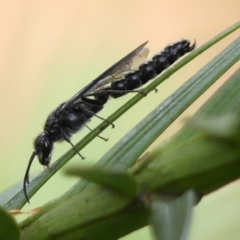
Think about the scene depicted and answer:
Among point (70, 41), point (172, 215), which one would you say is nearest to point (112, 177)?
point (172, 215)

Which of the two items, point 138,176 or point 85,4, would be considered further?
point 85,4

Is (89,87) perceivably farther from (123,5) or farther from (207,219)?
(123,5)

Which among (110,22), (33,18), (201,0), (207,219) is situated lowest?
(207,219)

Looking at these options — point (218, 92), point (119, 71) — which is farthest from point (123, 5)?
point (218, 92)

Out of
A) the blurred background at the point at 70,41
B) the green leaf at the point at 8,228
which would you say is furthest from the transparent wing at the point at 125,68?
the blurred background at the point at 70,41

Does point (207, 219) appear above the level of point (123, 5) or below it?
below

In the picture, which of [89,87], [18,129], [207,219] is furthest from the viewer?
[18,129]

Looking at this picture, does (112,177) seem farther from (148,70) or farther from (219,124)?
(148,70)
